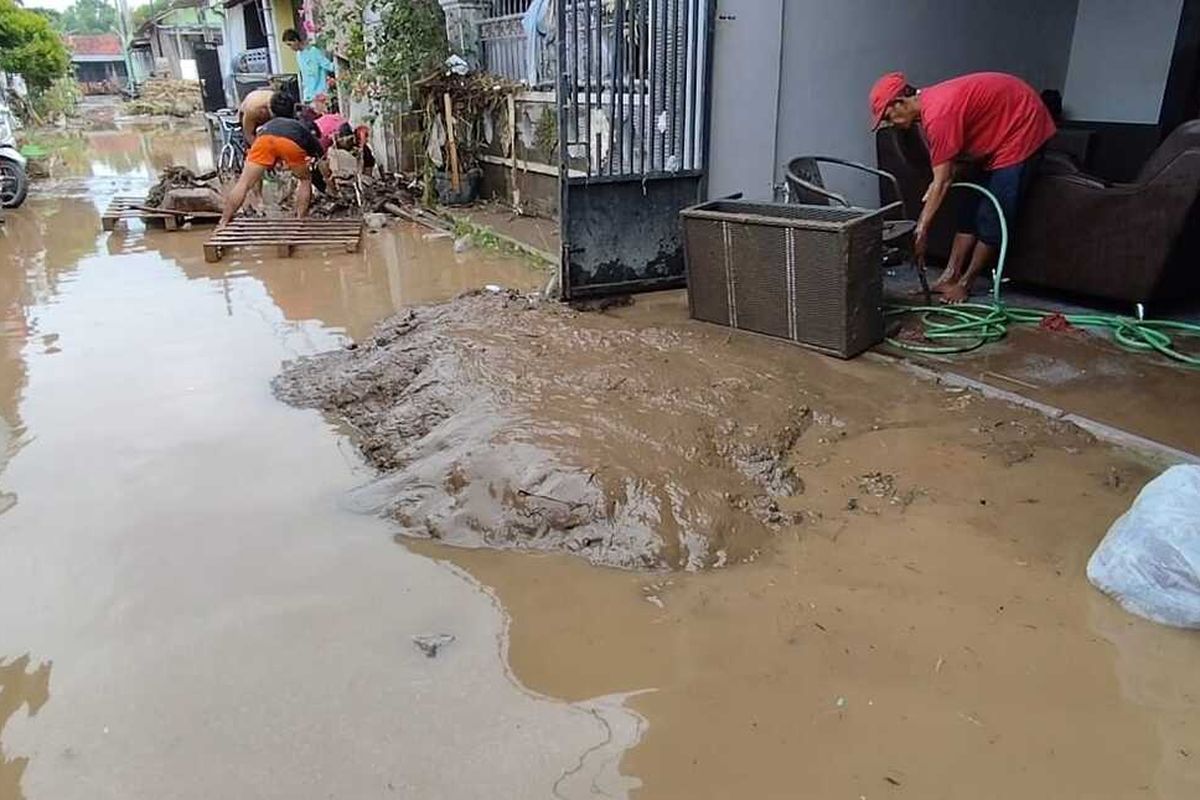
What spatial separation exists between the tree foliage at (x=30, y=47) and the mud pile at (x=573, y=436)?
918 inches

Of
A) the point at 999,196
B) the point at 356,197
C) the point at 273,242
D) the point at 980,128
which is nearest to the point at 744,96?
the point at 980,128

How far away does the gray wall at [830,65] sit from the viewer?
17.4 feet

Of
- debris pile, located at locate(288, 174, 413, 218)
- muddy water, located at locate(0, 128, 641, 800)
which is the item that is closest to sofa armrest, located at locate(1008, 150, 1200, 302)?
muddy water, located at locate(0, 128, 641, 800)

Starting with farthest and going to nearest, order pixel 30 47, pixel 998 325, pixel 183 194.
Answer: pixel 30 47 < pixel 183 194 < pixel 998 325

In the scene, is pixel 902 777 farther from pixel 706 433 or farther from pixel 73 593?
pixel 73 593

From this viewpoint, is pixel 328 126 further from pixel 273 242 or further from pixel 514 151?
pixel 273 242

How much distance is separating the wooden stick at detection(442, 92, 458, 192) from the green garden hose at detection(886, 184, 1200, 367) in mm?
5739

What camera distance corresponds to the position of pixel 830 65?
5480 mm

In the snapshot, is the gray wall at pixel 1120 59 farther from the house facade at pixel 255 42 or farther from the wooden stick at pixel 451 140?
the house facade at pixel 255 42

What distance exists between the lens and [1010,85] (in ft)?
15.3

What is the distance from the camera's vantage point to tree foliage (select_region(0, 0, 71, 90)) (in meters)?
21.5

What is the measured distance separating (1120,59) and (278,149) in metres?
7.28

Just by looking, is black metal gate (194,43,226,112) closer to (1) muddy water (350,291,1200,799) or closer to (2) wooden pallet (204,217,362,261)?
(2) wooden pallet (204,217,362,261)

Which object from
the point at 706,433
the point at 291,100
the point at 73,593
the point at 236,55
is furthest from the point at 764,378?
the point at 236,55
